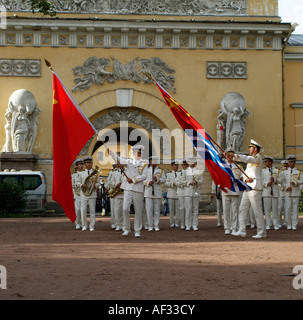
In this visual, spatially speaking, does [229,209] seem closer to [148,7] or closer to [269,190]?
[269,190]

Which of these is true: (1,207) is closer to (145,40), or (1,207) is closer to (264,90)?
(145,40)

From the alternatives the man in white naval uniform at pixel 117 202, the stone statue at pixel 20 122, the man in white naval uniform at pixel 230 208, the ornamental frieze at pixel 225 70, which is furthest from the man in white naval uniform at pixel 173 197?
the ornamental frieze at pixel 225 70

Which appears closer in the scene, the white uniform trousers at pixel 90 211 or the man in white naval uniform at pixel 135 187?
the man in white naval uniform at pixel 135 187

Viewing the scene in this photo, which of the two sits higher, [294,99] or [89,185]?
[294,99]

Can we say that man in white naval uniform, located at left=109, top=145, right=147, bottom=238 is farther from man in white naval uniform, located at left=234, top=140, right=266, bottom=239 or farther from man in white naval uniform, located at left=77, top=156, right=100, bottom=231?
man in white naval uniform, located at left=234, top=140, right=266, bottom=239

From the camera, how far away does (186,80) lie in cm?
2716

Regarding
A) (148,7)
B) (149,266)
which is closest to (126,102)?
(148,7)

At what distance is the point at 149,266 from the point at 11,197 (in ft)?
51.9

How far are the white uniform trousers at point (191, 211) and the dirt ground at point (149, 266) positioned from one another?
1.93 m

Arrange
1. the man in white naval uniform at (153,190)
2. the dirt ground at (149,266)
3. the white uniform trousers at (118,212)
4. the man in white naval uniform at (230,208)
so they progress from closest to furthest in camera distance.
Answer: the dirt ground at (149,266) < the man in white naval uniform at (230,208) < the man in white naval uniform at (153,190) < the white uniform trousers at (118,212)

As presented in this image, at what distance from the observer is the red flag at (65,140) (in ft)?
42.4

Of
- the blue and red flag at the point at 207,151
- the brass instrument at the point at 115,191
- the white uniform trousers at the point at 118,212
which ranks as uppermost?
the blue and red flag at the point at 207,151

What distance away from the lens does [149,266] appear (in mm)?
9016

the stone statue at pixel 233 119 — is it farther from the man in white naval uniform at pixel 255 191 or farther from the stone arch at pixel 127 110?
the man in white naval uniform at pixel 255 191
